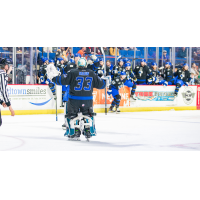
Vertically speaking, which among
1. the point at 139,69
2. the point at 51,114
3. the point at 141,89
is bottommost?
the point at 51,114

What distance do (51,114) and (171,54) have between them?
30.5 ft

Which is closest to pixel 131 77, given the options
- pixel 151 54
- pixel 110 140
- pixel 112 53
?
pixel 112 53

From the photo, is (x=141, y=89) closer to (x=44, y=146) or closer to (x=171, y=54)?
(x=171, y=54)

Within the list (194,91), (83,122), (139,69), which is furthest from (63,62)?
(83,122)

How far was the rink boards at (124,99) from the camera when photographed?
11.2 m

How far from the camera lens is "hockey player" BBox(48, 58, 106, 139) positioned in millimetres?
5602

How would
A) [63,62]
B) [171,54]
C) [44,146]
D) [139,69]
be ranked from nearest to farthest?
[44,146] < [63,62] < [139,69] < [171,54]

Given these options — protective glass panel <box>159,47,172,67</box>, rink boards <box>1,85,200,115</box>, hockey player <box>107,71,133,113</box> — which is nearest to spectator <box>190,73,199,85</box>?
rink boards <box>1,85,200,115</box>

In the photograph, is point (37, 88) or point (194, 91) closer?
point (37, 88)

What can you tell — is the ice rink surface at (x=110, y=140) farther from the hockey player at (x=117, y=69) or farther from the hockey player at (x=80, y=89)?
the hockey player at (x=117, y=69)

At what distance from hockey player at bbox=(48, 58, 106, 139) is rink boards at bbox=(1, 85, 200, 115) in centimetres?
574

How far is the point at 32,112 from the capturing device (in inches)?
447

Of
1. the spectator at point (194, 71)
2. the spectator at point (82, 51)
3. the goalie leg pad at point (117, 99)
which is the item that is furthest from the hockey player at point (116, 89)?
the spectator at point (194, 71)

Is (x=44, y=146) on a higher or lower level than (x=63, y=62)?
lower
